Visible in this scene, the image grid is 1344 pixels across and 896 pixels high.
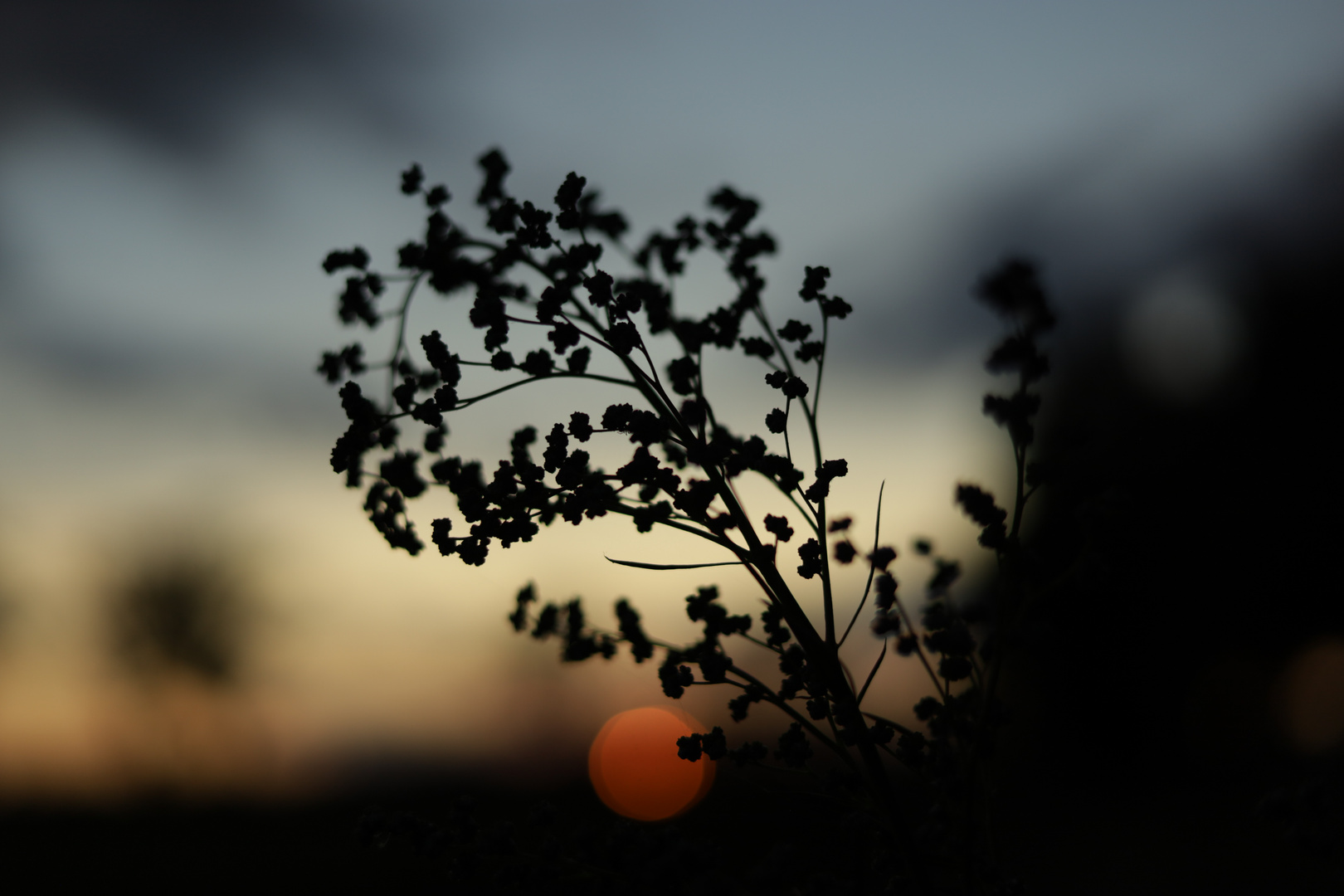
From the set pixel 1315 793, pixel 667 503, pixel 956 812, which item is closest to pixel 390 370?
pixel 667 503

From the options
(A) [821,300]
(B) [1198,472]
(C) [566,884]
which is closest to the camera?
(C) [566,884]

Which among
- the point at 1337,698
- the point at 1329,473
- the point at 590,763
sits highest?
the point at 1329,473

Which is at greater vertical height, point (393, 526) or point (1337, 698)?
point (393, 526)

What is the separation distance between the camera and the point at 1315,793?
1460 mm

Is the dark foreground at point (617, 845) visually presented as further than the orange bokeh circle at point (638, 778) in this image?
No

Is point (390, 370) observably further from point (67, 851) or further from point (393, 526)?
point (67, 851)

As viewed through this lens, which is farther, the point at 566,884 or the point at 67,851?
the point at 67,851

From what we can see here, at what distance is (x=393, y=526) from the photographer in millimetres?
2070

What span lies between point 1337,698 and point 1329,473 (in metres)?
5.03

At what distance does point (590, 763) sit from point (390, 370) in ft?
71.4

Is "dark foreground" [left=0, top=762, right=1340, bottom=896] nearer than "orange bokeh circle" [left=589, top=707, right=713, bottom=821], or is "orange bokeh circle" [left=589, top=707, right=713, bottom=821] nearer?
"dark foreground" [left=0, top=762, right=1340, bottom=896]

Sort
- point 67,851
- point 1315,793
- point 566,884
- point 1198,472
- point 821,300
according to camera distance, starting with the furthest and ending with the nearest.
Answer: point 1198,472 < point 67,851 < point 821,300 < point 566,884 < point 1315,793

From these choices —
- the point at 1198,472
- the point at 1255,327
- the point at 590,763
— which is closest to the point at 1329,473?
the point at 1198,472

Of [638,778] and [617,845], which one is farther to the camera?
[638,778]
